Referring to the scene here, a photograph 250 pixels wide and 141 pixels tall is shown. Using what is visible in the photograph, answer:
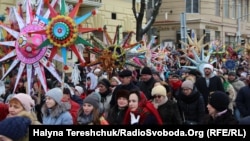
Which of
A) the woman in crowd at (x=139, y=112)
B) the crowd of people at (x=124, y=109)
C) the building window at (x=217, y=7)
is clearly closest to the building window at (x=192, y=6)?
the building window at (x=217, y=7)

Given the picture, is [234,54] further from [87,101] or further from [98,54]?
[87,101]

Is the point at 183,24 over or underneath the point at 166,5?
underneath

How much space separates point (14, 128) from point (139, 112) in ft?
7.27

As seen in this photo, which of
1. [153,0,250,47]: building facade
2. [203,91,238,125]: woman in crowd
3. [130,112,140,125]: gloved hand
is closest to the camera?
[203,91,238,125]: woman in crowd

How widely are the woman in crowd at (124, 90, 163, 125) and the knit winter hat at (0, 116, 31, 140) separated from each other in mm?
1993

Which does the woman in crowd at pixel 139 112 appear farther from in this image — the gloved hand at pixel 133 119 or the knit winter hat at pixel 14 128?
the knit winter hat at pixel 14 128

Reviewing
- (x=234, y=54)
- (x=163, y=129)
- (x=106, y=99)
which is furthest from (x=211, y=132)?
(x=234, y=54)

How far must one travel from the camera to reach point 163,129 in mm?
4285

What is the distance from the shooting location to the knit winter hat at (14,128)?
439 centimetres

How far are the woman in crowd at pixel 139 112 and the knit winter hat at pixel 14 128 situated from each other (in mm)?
1993

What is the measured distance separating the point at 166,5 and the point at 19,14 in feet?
107

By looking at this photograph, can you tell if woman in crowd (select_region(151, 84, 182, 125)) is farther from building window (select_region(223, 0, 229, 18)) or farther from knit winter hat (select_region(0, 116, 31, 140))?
building window (select_region(223, 0, 229, 18))

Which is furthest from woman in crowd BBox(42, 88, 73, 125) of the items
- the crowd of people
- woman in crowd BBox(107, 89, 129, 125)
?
woman in crowd BBox(107, 89, 129, 125)

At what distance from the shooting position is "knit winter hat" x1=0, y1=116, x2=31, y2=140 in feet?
14.4
